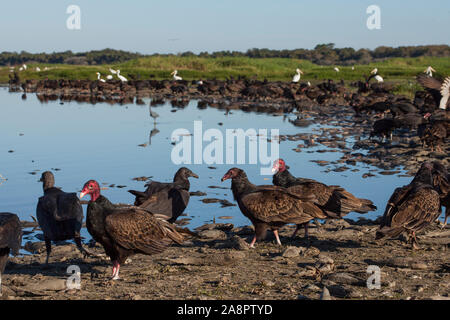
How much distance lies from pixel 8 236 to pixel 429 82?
15.5 metres

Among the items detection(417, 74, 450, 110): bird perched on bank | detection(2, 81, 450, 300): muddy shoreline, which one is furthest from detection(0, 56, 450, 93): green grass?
detection(2, 81, 450, 300): muddy shoreline

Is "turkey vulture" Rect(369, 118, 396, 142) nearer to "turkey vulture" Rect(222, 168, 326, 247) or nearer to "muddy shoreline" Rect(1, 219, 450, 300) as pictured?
"muddy shoreline" Rect(1, 219, 450, 300)

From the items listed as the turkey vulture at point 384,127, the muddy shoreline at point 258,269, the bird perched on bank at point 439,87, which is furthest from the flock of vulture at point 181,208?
the turkey vulture at point 384,127

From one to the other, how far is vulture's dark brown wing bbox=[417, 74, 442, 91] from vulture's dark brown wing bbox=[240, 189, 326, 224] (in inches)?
469

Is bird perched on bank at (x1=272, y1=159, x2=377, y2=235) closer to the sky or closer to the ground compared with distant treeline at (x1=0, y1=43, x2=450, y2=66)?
closer to the ground

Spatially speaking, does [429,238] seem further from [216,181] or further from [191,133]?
[191,133]

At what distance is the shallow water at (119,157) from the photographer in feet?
41.1

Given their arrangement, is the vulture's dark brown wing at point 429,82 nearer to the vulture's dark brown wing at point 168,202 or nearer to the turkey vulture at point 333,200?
the turkey vulture at point 333,200

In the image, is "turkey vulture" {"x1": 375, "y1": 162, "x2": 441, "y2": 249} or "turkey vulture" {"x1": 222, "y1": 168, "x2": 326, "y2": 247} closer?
"turkey vulture" {"x1": 375, "y1": 162, "x2": 441, "y2": 249}

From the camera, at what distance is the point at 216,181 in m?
14.0

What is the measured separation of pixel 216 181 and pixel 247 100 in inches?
1102

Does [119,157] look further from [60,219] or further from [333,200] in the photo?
[333,200]

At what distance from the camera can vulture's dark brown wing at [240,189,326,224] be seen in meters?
8.29
